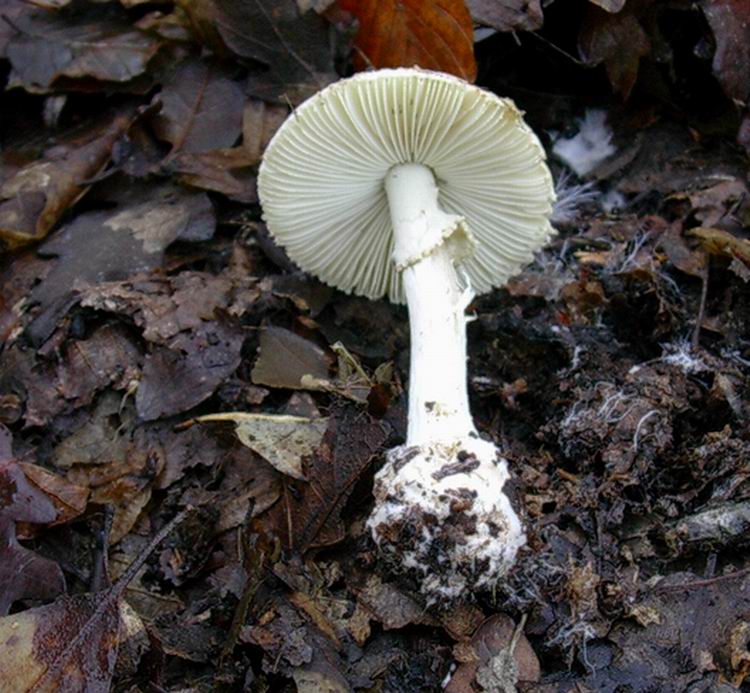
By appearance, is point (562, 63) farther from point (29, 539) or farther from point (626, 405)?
point (29, 539)

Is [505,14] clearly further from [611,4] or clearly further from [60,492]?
[60,492]

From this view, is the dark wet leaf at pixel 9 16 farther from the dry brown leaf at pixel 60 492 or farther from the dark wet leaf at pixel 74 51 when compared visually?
the dry brown leaf at pixel 60 492

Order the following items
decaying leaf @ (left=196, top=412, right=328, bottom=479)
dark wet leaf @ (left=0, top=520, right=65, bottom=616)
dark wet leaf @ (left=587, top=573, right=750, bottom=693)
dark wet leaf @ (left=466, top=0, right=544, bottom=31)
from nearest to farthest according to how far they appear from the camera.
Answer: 1. dark wet leaf @ (left=587, top=573, right=750, bottom=693)
2. dark wet leaf @ (left=0, top=520, right=65, bottom=616)
3. decaying leaf @ (left=196, top=412, right=328, bottom=479)
4. dark wet leaf @ (left=466, top=0, right=544, bottom=31)

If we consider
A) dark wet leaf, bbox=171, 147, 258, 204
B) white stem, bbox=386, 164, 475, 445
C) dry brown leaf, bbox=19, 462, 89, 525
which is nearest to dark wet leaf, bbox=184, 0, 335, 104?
dark wet leaf, bbox=171, 147, 258, 204

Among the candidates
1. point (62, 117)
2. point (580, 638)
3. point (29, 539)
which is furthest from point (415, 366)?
point (62, 117)

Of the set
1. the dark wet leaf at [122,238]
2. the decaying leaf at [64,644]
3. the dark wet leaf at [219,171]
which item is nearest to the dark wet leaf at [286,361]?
the dark wet leaf at [122,238]

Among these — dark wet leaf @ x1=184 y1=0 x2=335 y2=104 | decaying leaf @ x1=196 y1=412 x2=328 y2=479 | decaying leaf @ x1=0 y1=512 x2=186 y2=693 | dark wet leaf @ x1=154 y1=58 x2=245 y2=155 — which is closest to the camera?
decaying leaf @ x1=0 y1=512 x2=186 y2=693

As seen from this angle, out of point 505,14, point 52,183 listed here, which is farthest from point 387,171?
point 52,183

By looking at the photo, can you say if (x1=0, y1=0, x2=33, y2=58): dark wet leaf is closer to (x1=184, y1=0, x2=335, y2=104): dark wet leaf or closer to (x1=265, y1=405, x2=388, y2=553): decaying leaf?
(x1=184, y1=0, x2=335, y2=104): dark wet leaf
